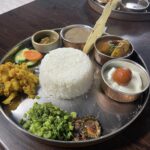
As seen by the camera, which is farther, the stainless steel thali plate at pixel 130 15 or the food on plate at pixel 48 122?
the stainless steel thali plate at pixel 130 15

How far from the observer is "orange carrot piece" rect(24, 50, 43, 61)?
1354mm

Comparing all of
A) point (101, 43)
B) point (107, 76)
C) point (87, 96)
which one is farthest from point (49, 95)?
point (101, 43)

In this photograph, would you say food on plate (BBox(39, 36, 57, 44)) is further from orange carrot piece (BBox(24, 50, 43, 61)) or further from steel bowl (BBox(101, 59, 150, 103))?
steel bowl (BBox(101, 59, 150, 103))

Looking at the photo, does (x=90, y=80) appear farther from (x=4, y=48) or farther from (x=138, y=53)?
(x=4, y=48)

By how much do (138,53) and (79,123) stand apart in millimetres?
600

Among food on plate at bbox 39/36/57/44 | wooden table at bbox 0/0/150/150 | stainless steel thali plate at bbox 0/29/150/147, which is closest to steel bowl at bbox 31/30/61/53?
food on plate at bbox 39/36/57/44

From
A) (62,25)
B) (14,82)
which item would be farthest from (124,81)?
(62,25)

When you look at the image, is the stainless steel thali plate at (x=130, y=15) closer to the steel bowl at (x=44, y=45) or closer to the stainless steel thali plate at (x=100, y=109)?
the steel bowl at (x=44, y=45)

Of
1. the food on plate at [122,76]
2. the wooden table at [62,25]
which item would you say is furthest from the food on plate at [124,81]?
the wooden table at [62,25]

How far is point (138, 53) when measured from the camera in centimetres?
143

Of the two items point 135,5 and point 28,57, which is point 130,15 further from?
point 28,57

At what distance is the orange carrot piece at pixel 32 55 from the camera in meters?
1.35

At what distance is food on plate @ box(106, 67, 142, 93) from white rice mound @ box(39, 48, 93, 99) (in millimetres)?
128

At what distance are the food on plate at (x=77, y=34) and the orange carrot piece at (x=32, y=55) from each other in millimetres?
186
